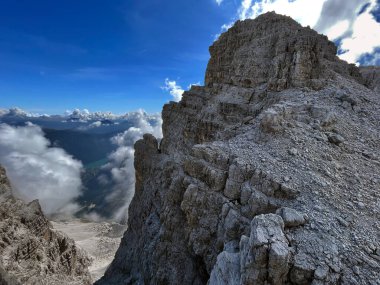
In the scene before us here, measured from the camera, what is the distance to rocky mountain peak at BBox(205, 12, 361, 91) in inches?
1303

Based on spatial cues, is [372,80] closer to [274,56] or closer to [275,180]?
[274,56]

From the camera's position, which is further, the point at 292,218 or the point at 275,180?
the point at 275,180

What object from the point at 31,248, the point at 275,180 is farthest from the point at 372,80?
the point at 31,248

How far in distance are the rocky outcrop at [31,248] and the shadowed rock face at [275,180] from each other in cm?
1761

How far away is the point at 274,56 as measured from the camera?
39.0 meters

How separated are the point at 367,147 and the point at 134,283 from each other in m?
37.9

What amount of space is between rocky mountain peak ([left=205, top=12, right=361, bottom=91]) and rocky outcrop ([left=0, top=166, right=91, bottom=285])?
54.0m

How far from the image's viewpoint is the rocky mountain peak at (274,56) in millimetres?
33094

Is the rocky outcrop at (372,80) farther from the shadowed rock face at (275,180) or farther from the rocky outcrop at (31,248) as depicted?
the rocky outcrop at (31,248)

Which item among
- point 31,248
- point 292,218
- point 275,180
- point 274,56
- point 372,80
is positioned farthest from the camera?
point 31,248

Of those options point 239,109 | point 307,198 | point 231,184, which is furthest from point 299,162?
point 239,109

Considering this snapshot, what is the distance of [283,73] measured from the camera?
34.0m

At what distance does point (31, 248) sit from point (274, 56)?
63.7 m

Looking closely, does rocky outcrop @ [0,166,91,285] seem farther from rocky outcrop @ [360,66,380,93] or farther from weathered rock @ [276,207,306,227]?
rocky outcrop @ [360,66,380,93]
